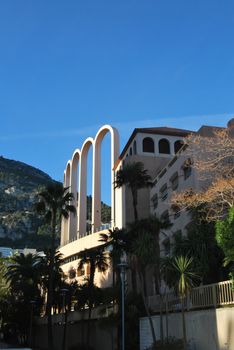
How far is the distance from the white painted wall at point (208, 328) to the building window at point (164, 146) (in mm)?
38102

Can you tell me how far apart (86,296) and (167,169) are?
1683 cm

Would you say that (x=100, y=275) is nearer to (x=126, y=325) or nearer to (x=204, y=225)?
(x=126, y=325)

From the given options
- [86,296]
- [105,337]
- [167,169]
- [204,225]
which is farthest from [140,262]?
[86,296]

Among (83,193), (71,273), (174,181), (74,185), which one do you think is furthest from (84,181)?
(174,181)

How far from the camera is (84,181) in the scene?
86.2 metres

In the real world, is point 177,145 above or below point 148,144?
above

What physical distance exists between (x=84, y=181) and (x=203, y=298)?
6245 cm

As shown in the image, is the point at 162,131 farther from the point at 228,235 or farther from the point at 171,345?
the point at 228,235

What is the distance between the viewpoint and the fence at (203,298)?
22703 mm

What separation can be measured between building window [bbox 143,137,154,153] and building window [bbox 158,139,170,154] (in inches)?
42.8

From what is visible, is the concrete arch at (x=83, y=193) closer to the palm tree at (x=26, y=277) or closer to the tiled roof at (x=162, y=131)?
the palm tree at (x=26, y=277)

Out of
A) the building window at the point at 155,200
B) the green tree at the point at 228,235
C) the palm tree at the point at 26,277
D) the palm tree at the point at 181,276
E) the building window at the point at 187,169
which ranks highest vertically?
the building window at the point at 155,200

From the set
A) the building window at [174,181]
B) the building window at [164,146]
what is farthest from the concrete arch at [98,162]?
the building window at [174,181]

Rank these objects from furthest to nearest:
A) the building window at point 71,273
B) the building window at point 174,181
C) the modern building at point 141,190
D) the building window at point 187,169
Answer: the building window at point 71,273, the building window at point 174,181, the modern building at point 141,190, the building window at point 187,169
